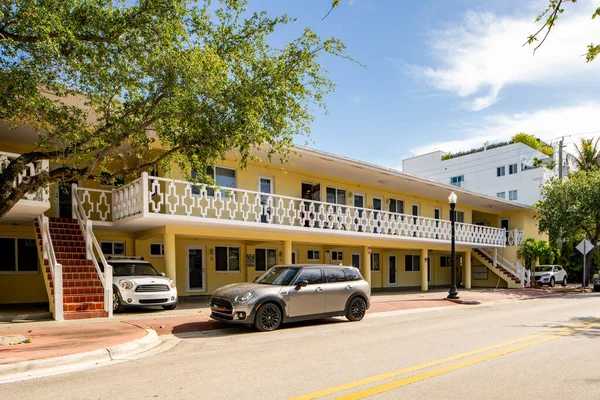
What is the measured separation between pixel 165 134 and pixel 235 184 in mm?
8485

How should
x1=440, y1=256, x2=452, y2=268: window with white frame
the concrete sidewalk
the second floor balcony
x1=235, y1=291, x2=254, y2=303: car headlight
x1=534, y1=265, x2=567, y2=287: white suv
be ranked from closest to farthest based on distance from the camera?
the concrete sidewalk, x1=235, y1=291, x2=254, y2=303: car headlight, the second floor balcony, x1=534, y1=265, x2=567, y2=287: white suv, x1=440, y1=256, x2=452, y2=268: window with white frame

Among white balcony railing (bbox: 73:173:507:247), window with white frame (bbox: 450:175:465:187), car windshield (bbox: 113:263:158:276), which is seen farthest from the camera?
window with white frame (bbox: 450:175:465:187)

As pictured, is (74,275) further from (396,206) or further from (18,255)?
(396,206)

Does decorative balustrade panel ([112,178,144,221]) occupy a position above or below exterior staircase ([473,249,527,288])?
above

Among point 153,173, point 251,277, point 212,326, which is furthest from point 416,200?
point 212,326

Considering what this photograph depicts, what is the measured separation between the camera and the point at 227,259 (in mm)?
20891

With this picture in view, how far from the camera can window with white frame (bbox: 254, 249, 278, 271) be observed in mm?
22141

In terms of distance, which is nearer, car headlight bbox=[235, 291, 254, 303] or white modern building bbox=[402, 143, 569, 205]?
car headlight bbox=[235, 291, 254, 303]

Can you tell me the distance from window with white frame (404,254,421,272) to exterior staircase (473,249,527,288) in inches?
153

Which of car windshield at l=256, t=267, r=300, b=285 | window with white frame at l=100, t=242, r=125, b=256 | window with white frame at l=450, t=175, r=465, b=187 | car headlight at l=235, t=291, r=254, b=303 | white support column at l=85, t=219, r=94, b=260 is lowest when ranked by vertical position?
car headlight at l=235, t=291, r=254, b=303

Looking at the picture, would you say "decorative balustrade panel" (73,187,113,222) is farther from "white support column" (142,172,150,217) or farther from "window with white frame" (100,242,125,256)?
"white support column" (142,172,150,217)

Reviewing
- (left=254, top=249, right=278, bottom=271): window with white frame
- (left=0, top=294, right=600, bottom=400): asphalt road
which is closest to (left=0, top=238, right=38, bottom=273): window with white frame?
(left=254, top=249, right=278, bottom=271): window with white frame

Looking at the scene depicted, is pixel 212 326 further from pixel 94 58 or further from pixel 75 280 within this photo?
pixel 94 58

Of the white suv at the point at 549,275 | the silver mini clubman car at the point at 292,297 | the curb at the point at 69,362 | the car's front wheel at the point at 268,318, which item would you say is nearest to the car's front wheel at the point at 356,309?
the silver mini clubman car at the point at 292,297
